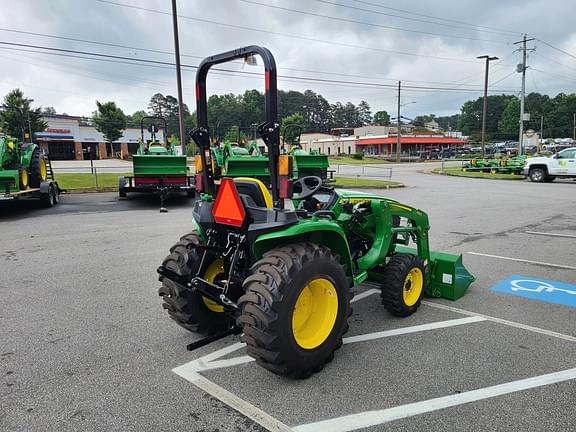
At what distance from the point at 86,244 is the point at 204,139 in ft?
17.7

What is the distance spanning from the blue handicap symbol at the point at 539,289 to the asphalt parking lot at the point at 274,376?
3 cm

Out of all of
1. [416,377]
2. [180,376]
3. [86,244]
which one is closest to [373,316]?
[416,377]

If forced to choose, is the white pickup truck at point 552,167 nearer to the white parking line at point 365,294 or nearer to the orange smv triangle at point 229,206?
the white parking line at point 365,294

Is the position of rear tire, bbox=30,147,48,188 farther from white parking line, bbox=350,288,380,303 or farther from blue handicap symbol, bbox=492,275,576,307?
blue handicap symbol, bbox=492,275,576,307

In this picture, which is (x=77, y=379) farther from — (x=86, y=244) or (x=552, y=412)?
(x=86, y=244)

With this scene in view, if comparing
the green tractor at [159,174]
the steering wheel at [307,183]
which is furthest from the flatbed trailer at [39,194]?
the steering wheel at [307,183]

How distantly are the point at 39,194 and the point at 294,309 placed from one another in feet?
39.6

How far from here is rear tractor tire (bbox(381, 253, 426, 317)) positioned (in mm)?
4176

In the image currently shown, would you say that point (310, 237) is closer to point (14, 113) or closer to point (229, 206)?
point (229, 206)

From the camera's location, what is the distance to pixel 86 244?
25.6 feet

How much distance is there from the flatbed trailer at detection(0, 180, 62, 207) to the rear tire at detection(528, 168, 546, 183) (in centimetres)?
2333

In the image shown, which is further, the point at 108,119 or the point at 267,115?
the point at 108,119

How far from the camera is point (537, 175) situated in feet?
75.7

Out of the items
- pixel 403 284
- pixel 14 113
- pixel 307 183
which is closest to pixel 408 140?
pixel 14 113
